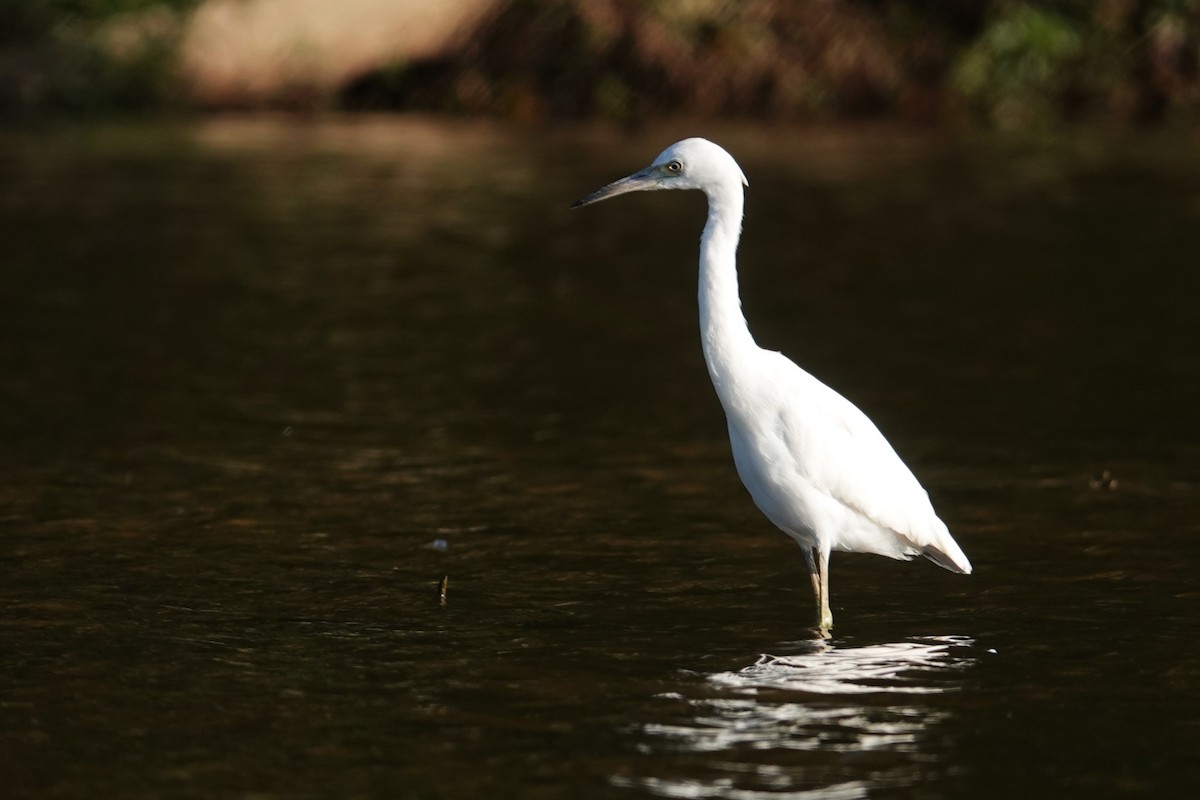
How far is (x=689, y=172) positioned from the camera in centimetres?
736

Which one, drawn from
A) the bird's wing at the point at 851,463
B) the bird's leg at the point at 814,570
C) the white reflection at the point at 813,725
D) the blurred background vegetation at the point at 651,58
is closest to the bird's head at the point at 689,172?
the bird's wing at the point at 851,463

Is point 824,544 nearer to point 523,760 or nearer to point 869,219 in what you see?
point 523,760

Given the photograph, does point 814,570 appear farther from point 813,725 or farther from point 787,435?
point 813,725

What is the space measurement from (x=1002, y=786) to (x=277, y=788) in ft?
6.83

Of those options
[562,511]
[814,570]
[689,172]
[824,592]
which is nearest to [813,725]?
[824,592]

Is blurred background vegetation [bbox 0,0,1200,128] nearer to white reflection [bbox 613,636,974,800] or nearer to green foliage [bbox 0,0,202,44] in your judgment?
green foliage [bbox 0,0,202,44]

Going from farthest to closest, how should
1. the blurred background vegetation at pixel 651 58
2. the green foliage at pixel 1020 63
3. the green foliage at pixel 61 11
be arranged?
the green foliage at pixel 61 11, the blurred background vegetation at pixel 651 58, the green foliage at pixel 1020 63

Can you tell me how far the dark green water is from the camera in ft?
19.9

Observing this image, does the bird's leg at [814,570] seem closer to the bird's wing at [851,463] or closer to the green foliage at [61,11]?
the bird's wing at [851,463]

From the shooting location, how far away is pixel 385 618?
7.50 metres

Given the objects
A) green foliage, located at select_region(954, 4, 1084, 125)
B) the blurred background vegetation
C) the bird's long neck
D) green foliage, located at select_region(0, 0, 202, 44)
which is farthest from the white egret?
green foliage, located at select_region(0, 0, 202, 44)

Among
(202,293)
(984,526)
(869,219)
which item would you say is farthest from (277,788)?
(869,219)

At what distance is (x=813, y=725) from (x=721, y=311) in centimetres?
172

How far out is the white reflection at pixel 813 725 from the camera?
5688 mm
